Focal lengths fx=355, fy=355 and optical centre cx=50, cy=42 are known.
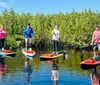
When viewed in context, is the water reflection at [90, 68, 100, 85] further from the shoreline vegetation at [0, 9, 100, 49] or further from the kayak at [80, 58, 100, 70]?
the shoreline vegetation at [0, 9, 100, 49]

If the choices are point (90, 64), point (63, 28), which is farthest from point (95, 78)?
point (63, 28)

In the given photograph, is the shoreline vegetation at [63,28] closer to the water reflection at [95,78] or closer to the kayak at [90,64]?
the kayak at [90,64]

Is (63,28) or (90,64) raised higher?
(63,28)

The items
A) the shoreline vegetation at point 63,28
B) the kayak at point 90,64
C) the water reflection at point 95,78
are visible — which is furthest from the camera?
the shoreline vegetation at point 63,28

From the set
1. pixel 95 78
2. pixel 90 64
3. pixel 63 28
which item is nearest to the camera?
pixel 95 78

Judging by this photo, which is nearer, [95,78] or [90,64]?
[95,78]

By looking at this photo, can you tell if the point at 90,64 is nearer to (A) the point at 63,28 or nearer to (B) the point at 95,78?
(B) the point at 95,78

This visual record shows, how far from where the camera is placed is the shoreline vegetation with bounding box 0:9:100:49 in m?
61.9

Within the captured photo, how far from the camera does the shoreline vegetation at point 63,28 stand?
203 feet

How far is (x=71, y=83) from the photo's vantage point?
1534 centimetres

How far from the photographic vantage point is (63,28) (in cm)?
6556

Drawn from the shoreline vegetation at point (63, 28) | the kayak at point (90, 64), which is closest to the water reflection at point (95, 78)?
the kayak at point (90, 64)

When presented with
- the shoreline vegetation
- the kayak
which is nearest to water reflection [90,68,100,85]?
the kayak

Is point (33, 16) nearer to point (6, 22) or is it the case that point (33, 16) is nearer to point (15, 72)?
point (6, 22)
